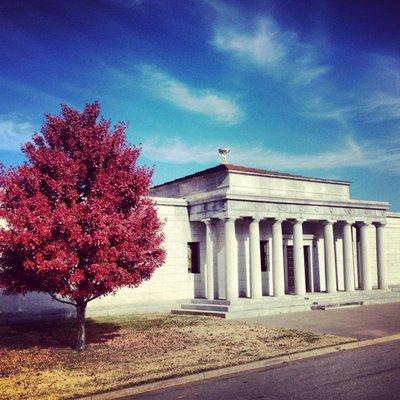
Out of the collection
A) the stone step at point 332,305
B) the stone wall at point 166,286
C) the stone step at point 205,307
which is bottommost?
the stone step at point 332,305

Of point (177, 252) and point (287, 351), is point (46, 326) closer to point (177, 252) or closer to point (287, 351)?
point (177, 252)

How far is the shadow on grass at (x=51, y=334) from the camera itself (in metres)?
15.5

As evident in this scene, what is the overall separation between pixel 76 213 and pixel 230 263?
1192 cm

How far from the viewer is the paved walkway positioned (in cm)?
1603

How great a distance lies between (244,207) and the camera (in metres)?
24.3

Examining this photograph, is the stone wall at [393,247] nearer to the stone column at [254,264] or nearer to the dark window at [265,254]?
the dark window at [265,254]

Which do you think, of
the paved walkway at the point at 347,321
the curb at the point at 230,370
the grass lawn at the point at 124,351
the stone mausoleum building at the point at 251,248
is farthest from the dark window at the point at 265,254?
the curb at the point at 230,370

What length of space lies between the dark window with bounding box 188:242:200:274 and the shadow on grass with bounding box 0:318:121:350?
740 cm

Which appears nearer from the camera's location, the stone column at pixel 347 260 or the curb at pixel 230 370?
the curb at pixel 230 370

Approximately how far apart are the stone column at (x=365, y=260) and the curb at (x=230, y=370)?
14.9 meters

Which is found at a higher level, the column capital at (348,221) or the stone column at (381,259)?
the column capital at (348,221)

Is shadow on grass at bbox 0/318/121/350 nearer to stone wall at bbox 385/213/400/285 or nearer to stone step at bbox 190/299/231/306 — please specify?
stone step at bbox 190/299/231/306

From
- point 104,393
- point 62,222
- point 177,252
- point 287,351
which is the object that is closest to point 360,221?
point 177,252

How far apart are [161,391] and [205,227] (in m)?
17.8
